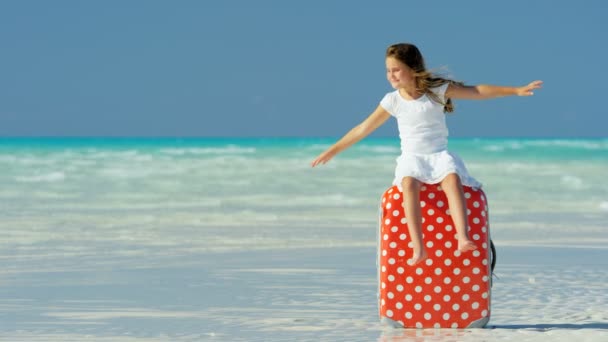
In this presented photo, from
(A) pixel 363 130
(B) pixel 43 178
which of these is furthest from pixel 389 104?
(B) pixel 43 178

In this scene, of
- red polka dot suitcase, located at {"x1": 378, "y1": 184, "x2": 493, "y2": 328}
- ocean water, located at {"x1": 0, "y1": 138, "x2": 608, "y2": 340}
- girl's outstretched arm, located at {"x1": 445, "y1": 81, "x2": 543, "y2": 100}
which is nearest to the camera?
girl's outstretched arm, located at {"x1": 445, "y1": 81, "x2": 543, "y2": 100}

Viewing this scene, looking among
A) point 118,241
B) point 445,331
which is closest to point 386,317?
point 445,331

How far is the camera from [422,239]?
445cm

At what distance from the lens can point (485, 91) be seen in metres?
4.40

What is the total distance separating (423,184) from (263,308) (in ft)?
3.48

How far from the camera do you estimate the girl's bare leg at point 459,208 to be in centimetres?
438

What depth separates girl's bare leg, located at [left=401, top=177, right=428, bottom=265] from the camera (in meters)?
4.41

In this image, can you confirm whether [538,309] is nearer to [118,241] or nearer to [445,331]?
[445,331]

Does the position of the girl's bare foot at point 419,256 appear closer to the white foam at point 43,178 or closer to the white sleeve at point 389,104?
the white sleeve at point 389,104

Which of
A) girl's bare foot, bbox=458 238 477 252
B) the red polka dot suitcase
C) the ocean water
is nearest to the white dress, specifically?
the red polka dot suitcase

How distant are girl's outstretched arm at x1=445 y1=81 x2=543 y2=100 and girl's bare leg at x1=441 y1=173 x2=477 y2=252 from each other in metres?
0.35

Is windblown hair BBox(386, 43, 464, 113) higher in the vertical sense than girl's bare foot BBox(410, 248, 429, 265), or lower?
higher

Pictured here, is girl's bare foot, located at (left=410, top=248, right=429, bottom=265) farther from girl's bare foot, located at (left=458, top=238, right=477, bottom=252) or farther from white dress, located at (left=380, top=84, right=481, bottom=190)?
white dress, located at (left=380, top=84, right=481, bottom=190)

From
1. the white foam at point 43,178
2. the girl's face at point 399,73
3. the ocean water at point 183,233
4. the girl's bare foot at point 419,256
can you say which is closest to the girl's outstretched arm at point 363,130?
the girl's face at point 399,73
